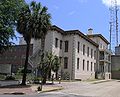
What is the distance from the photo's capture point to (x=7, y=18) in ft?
108

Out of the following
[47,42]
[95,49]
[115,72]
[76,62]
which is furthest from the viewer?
[115,72]

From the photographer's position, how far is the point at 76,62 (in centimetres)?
5069

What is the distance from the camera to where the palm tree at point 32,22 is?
101 ft

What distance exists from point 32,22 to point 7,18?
3.75 meters

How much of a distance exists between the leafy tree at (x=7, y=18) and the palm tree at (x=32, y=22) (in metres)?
1.71

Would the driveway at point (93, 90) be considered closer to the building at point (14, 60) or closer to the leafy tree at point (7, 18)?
the leafy tree at point (7, 18)

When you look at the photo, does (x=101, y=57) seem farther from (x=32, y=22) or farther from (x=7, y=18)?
(x=32, y=22)

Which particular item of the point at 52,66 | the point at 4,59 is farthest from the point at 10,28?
the point at 4,59

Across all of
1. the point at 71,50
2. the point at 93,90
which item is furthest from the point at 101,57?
the point at 93,90

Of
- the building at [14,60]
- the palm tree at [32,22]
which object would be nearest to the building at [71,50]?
the building at [14,60]

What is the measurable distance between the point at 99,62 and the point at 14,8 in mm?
37594

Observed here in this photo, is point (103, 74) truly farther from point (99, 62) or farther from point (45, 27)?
point (45, 27)

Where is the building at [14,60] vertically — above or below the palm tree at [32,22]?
below

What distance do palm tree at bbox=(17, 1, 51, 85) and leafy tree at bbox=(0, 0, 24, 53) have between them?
1.71m
